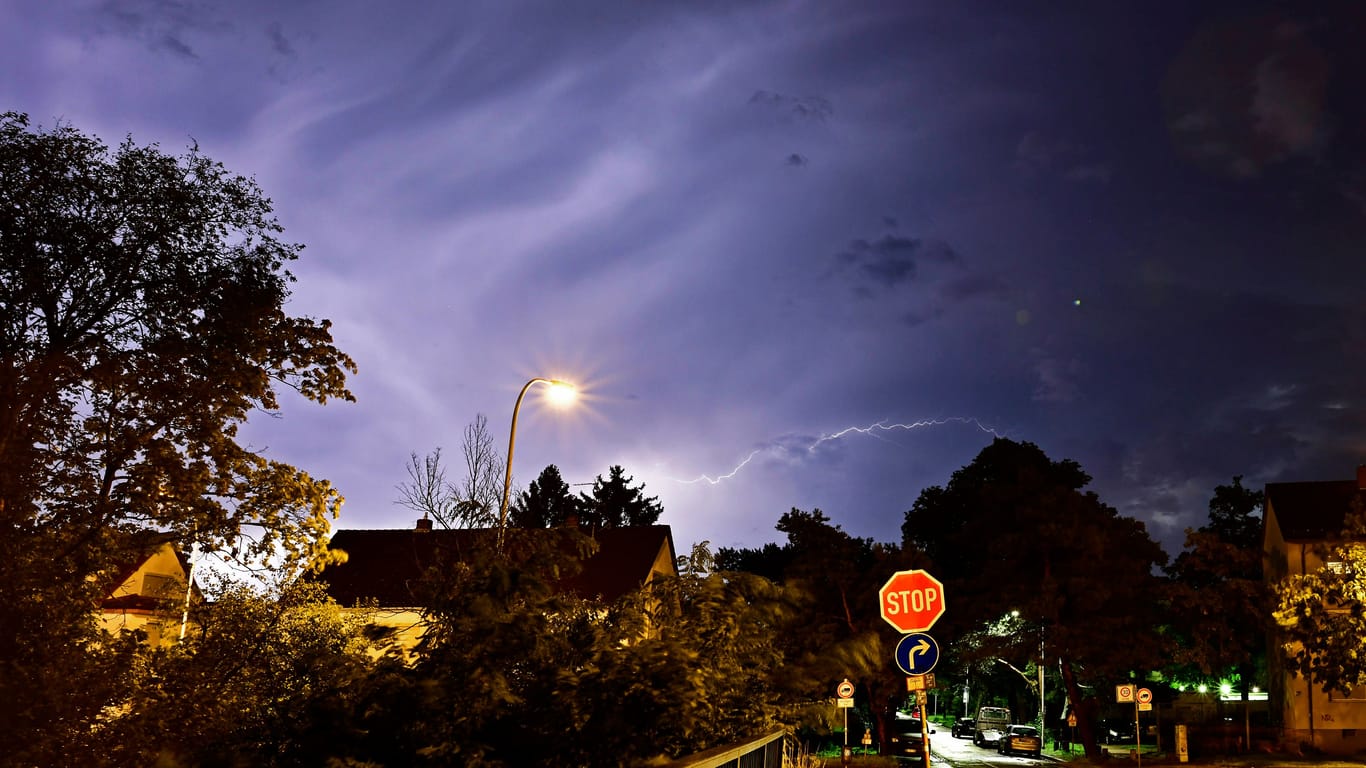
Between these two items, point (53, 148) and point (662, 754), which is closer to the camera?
point (662, 754)

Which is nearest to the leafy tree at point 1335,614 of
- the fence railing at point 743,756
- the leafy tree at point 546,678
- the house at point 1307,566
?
the house at point 1307,566

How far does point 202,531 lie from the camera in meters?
11.8

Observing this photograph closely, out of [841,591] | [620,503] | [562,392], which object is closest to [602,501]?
[620,503]

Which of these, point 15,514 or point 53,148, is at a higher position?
point 53,148

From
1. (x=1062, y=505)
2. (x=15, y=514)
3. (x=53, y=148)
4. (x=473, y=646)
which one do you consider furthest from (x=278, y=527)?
(x=1062, y=505)

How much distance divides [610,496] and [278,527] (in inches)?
2870

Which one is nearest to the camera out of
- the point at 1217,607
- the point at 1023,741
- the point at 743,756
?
the point at 743,756

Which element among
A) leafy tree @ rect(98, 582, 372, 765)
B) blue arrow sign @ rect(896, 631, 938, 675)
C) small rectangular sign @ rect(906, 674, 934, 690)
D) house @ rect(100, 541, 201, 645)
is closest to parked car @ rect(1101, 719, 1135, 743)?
small rectangular sign @ rect(906, 674, 934, 690)

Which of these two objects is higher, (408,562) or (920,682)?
(408,562)

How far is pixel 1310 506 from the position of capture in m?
45.0

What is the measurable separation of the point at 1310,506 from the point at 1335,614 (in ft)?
48.1

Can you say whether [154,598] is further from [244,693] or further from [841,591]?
[841,591]

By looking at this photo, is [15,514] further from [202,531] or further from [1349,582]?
[1349,582]

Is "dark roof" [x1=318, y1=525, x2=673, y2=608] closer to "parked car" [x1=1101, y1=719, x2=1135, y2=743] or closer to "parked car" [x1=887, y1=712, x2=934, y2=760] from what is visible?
"parked car" [x1=887, y1=712, x2=934, y2=760]
